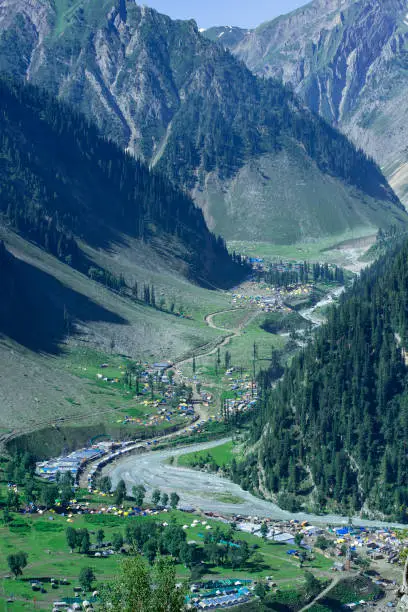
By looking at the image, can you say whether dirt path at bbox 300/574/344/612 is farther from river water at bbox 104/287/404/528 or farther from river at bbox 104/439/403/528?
river at bbox 104/439/403/528

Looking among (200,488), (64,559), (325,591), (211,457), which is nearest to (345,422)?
(200,488)

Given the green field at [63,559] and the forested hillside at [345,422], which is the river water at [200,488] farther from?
the green field at [63,559]

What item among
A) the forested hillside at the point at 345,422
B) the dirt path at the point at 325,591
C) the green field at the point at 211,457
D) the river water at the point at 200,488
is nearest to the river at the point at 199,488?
the river water at the point at 200,488

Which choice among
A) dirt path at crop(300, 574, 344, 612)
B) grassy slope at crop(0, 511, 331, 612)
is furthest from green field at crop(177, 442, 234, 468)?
dirt path at crop(300, 574, 344, 612)

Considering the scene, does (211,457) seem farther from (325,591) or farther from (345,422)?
(325,591)

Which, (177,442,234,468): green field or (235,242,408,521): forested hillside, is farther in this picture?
(177,442,234,468): green field

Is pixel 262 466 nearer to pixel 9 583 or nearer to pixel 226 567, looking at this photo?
pixel 226 567
